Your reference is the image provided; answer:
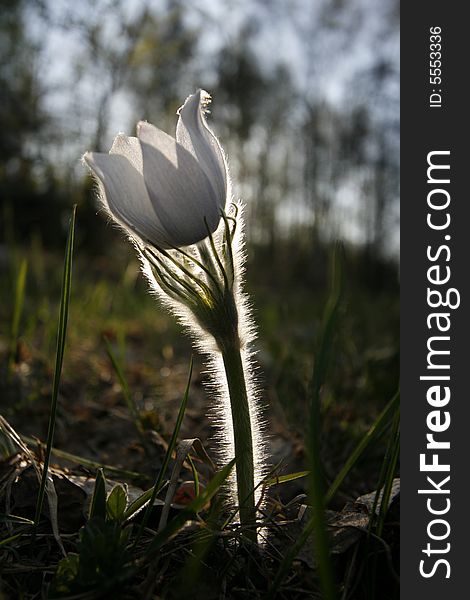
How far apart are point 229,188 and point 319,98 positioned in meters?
23.4

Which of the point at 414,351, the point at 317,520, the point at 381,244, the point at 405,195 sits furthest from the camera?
the point at 381,244

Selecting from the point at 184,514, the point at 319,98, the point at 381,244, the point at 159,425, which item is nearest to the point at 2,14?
the point at 159,425

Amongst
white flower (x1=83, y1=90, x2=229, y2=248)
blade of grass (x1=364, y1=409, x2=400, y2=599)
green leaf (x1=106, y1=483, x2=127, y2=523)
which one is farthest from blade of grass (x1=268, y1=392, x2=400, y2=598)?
white flower (x1=83, y1=90, x2=229, y2=248)

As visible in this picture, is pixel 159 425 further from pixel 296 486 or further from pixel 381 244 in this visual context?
pixel 381 244

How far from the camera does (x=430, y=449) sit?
1.24 meters

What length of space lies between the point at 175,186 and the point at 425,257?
2.12ft

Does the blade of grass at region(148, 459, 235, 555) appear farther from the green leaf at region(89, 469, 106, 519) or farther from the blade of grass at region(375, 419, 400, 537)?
the blade of grass at region(375, 419, 400, 537)

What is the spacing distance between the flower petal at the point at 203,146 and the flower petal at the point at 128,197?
5.0 inches

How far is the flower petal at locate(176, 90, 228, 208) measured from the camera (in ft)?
3.82

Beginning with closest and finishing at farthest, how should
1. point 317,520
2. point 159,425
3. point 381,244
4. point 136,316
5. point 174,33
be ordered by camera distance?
point 317,520, point 159,425, point 136,316, point 174,33, point 381,244

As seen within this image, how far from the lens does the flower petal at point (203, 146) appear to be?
116 cm

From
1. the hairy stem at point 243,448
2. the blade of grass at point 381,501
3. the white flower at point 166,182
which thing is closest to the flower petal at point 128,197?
the white flower at point 166,182

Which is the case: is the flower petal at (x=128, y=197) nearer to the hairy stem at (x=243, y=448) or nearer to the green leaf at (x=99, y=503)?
the hairy stem at (x=243, y=448)

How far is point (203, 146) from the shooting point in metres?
1.17
